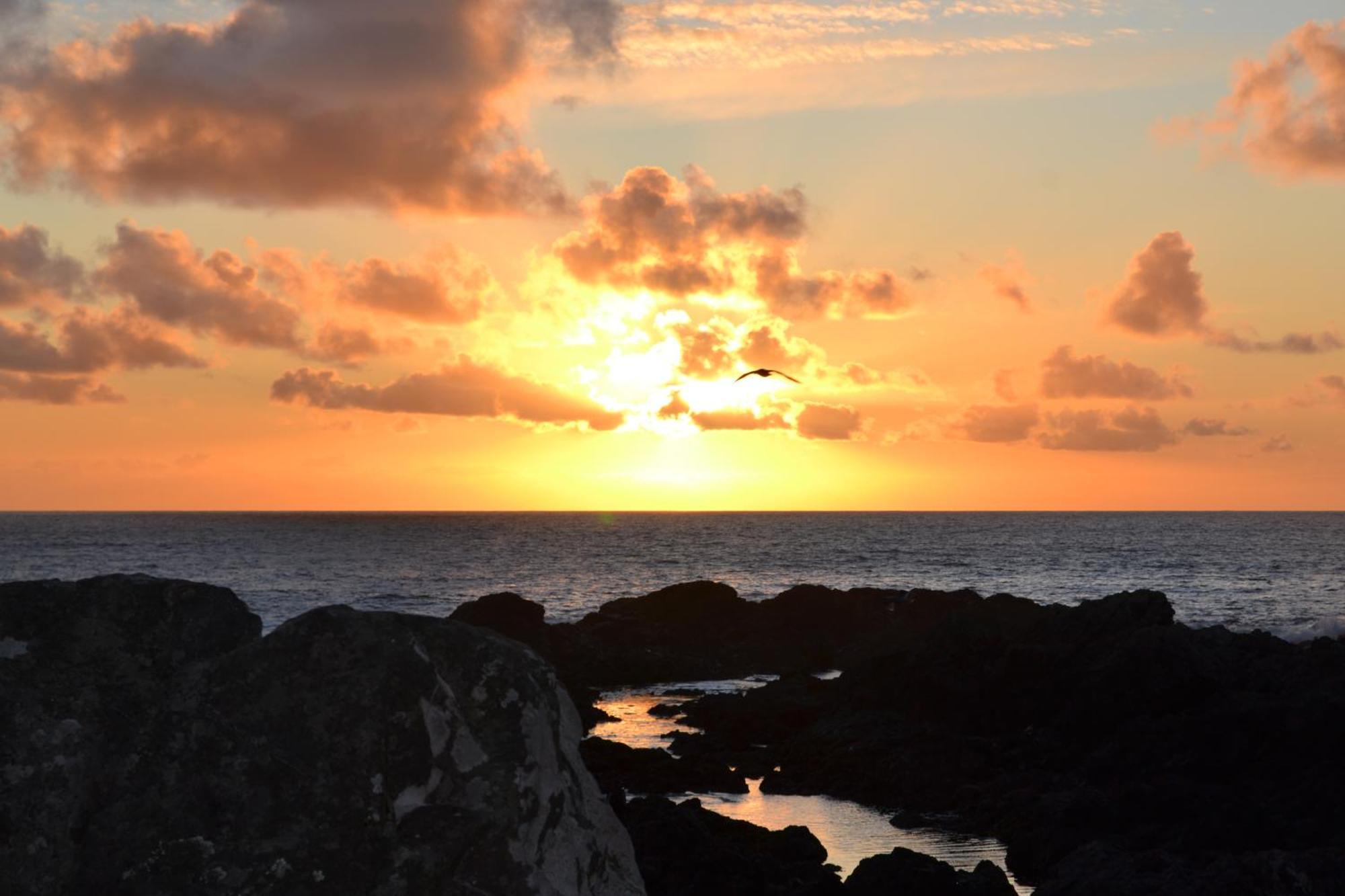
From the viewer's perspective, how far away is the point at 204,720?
8219 mm

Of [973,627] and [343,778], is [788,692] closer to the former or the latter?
[973,627]

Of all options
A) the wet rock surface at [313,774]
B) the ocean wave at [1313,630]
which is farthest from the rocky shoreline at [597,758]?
the ocean wave at [1313,630]

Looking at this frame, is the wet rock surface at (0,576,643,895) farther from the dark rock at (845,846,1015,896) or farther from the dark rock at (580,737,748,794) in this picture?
the dark rock at (580,737,748,794)

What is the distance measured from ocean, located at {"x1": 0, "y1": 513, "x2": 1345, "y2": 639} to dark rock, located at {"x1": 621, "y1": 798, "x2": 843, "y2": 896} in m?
52.1

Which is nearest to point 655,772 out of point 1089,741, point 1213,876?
point 1089,741

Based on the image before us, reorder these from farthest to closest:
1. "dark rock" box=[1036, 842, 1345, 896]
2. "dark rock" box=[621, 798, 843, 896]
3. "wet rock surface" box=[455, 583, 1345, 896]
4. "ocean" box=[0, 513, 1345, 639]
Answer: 1. "ocean" box=[0, 513, 1345, 639]
2. "wet rock surface" box=[455, 583, 1345, 896]
3. "dark rock" box=[621, 798, 843, 896]
4. "dark rock" box=[1036, 842, 1345, 896]

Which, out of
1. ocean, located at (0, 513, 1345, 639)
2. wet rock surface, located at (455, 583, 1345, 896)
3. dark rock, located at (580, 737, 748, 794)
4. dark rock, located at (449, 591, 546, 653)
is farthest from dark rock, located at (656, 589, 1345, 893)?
ocean, located at (0, 513, 1345, 639)

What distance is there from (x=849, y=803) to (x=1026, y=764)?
4402 millimetres

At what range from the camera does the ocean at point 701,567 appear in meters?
88.3

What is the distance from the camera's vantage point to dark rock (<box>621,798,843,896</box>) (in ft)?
58.6

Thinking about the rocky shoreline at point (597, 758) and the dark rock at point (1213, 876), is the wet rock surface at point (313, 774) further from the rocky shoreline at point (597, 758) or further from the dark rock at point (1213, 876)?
the dark rock at point (1213, 876)

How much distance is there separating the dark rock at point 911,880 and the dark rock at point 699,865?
16.3 inches

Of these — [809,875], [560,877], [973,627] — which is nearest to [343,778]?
[560,877]

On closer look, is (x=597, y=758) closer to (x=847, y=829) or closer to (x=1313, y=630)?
(x=847, y=829)
